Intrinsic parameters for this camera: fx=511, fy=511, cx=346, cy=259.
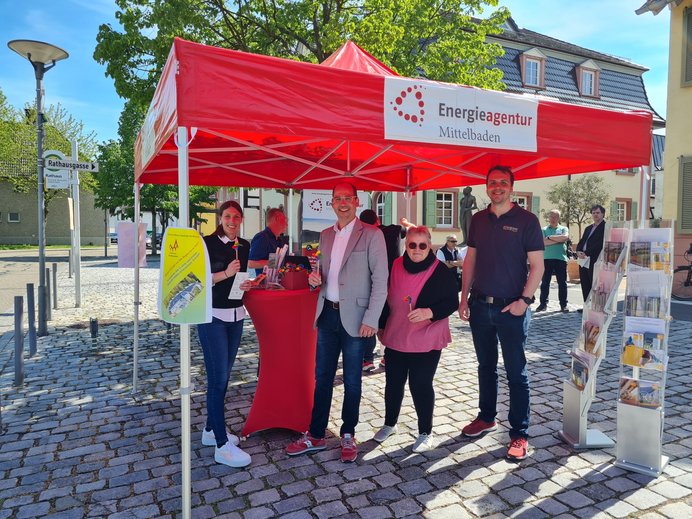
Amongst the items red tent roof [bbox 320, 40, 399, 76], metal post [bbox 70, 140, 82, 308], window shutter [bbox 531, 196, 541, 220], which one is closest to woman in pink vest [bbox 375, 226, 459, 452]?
red tent roof [bbox 320, 40, 399, 76]

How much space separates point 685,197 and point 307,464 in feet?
37.9

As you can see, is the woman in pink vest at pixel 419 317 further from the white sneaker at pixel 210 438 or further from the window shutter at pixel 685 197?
the window shutter at pixel 685 197

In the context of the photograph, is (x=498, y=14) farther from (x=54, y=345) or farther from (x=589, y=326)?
(x=54, y=345)

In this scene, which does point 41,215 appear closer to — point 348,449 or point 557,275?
point 348,449

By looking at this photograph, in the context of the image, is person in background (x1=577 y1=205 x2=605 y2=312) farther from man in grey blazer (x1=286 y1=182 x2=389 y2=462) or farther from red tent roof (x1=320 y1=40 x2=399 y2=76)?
man in grey blazer (x1=286 y1=182 x2=389 y2=462)

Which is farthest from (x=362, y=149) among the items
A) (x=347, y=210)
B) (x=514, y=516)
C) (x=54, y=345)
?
(x=54, y=345)

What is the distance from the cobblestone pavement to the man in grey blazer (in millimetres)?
217

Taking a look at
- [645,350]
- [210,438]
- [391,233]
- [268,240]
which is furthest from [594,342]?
[268,240]

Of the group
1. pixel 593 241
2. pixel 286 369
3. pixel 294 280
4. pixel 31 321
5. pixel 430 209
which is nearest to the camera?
pixel 294 280

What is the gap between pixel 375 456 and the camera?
3.52 m

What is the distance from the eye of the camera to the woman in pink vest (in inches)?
136

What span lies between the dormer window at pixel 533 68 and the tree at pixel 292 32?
14.7 metres

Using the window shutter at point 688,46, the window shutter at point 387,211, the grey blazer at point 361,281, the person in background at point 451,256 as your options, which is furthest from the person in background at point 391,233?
the window shutter at point 387,211

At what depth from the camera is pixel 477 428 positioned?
386 cm
